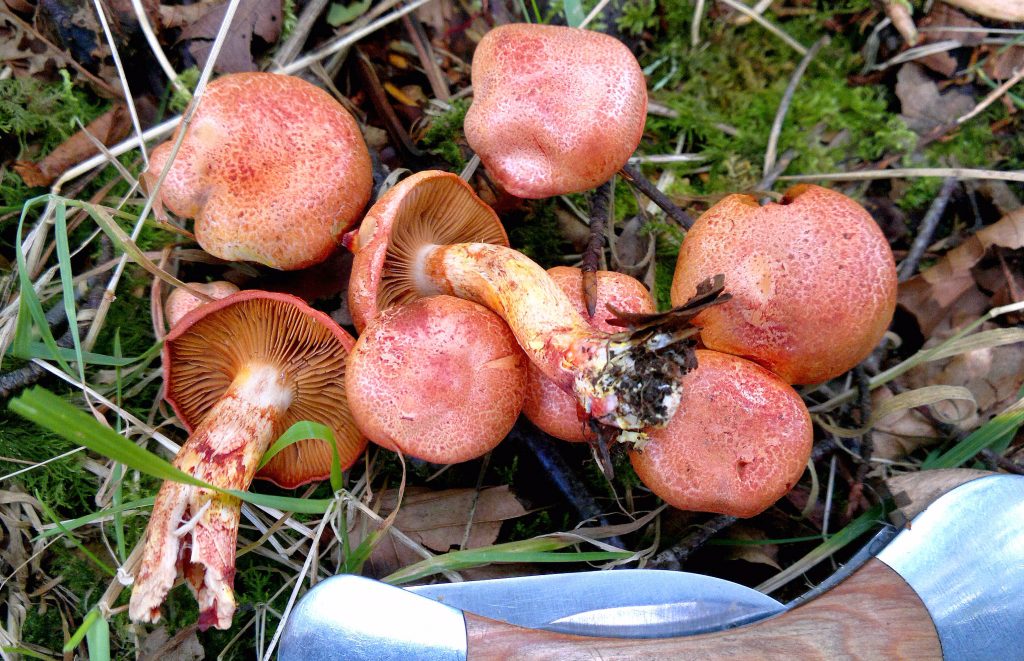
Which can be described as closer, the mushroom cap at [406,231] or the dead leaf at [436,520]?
the mushroom cap at [406,231]

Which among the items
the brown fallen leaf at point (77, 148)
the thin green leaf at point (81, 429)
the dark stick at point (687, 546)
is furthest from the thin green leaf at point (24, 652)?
the dark stick at point (687, 546)

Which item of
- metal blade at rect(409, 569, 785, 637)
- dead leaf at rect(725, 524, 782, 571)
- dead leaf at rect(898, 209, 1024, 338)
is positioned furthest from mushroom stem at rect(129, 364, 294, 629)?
dead leaf at rect(898, 209, 1024, 338)

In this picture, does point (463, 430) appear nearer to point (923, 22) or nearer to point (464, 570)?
point (464, 570)

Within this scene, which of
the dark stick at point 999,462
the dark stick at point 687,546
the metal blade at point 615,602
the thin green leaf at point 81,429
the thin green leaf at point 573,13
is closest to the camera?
the thin green leaf at point 81,429

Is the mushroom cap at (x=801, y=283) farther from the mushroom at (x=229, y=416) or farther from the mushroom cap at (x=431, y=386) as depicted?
the mushroom at (x=229, y=416)

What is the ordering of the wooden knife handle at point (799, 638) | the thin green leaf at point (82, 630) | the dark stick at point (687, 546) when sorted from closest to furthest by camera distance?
the thin green leaf at point (82, 630), the wooden knife handle at point (799, 638), the dark stick at point (687, 546)

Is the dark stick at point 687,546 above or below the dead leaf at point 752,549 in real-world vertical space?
above

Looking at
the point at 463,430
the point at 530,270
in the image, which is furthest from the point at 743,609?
the point at 530,270

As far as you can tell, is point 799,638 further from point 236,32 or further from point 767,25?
point 236,32

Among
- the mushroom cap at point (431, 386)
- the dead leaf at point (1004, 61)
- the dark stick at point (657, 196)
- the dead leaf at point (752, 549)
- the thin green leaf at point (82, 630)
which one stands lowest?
Answer: the dead leaf at point (752, 549)
